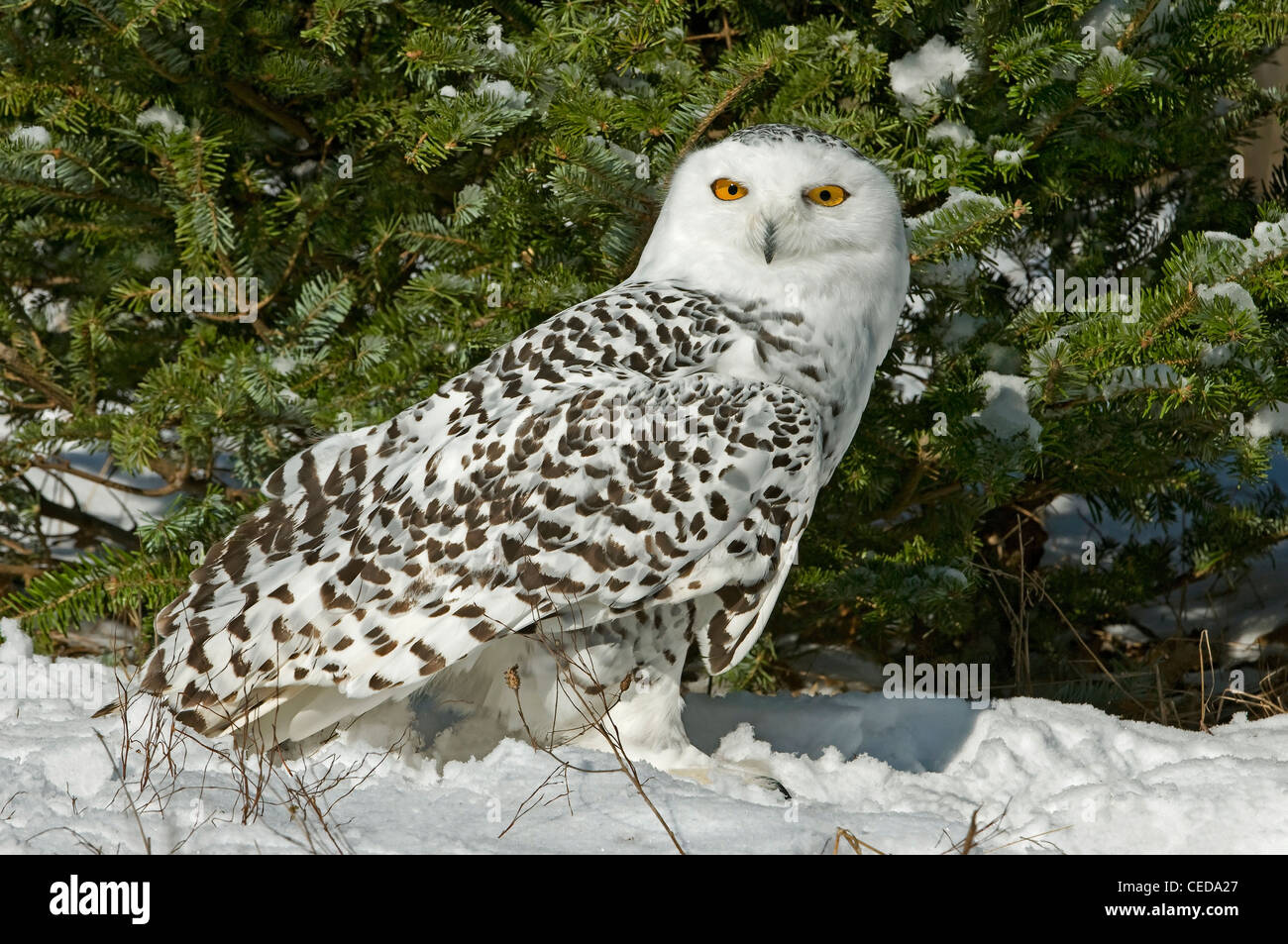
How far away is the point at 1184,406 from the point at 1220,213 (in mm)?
1049

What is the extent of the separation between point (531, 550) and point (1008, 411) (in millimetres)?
1498

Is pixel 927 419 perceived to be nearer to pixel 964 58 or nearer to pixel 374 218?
pixel 964 58

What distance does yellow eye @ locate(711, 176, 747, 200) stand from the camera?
2938mm

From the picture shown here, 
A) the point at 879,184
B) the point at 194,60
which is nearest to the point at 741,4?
the point at 879,184

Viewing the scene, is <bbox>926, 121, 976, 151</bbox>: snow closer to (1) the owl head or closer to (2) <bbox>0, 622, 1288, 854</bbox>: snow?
(1) the owl head

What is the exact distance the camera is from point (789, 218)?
2881 mm

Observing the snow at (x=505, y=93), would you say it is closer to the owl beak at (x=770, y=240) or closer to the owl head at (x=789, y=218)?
the owl head at (x=789, y=218)

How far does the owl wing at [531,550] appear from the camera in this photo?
103 inches

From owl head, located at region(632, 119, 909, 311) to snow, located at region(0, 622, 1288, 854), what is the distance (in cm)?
124

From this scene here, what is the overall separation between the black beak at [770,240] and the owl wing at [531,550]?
1.20ft

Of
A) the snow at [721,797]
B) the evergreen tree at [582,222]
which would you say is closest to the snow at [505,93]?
the evergreen tree at [582,222]

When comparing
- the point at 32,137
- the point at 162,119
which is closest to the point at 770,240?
the point at 162,119

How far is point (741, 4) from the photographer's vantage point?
367 cm

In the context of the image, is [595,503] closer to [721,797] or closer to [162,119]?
[721,797]
